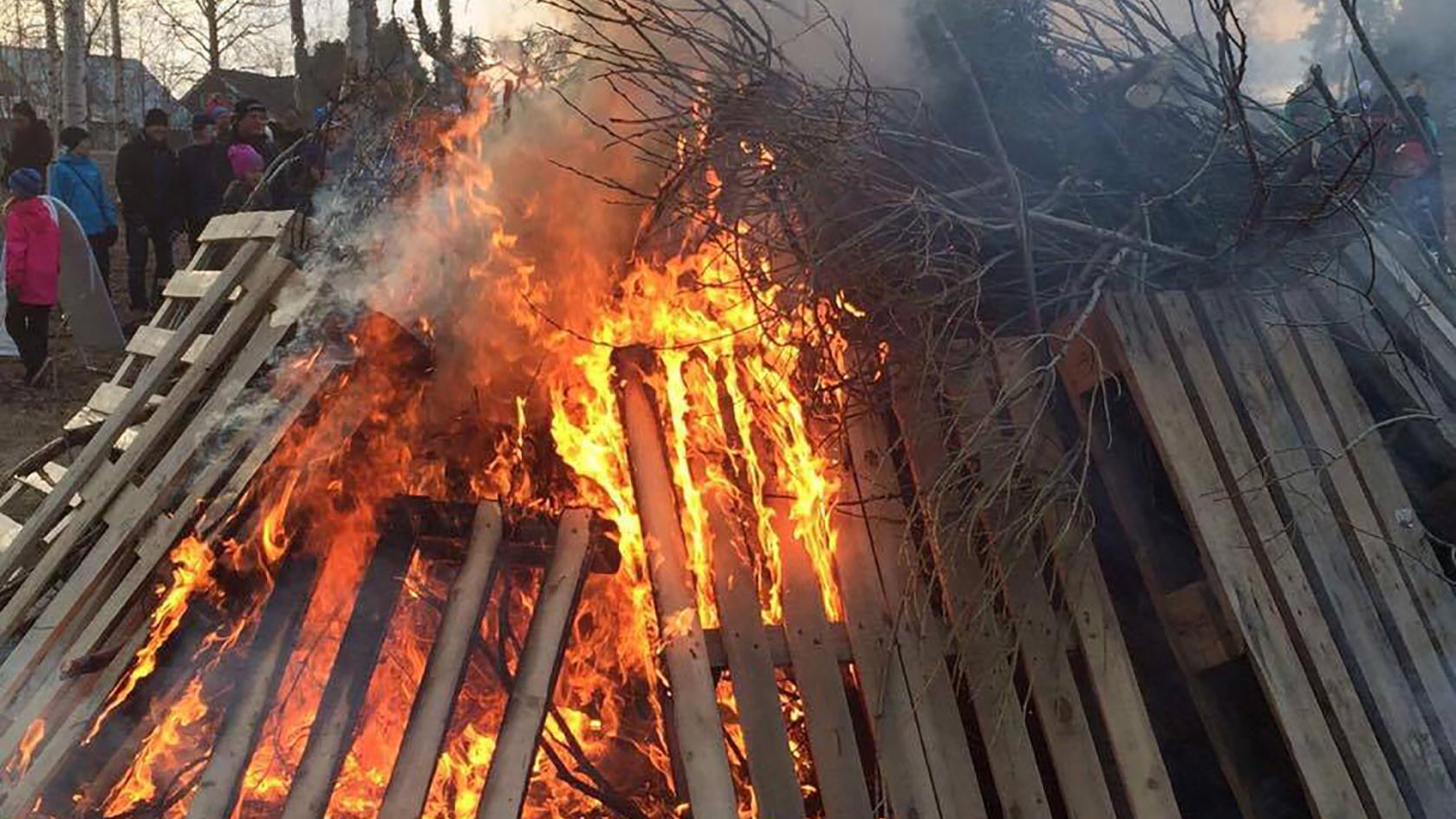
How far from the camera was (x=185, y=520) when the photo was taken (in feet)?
10.6

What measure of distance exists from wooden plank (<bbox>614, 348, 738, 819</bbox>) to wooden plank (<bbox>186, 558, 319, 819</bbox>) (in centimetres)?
107

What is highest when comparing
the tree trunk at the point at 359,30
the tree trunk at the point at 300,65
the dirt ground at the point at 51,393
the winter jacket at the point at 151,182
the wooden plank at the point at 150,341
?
the tree trunk at the point at 300,65

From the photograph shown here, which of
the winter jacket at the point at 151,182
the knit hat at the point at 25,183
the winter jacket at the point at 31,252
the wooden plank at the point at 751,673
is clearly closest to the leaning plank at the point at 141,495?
the wooden plank at the point at 751,673

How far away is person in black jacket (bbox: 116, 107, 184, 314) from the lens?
26.4 feet

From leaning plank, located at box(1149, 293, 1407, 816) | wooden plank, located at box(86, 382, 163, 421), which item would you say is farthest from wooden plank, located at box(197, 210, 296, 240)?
leaning plank, located at box(1149, 293, 1407, 816)

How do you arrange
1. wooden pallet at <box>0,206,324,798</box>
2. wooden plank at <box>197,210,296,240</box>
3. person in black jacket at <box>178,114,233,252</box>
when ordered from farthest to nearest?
person in black jacket at <box>178,114,233,252</box>
wooden plank at <box>197,210,296,240</box>
wooden pallet at <box>0,206,324,798</box>

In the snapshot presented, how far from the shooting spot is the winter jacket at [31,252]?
6719 mm

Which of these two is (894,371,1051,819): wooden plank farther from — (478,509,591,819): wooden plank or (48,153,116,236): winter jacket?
(48,153,116,236): winter jacket

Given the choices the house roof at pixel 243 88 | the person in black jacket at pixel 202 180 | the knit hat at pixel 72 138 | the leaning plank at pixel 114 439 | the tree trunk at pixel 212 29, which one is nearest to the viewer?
the leaning plank at pixel 114 439

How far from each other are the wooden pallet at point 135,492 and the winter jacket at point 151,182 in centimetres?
434

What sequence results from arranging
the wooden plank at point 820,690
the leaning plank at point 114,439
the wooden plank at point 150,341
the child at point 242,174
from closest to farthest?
1. the wooden plank at point 820,690
2. the leaning plank at point 114,439
3. the wooden plank at point 150,341
4. the child at point 242,174

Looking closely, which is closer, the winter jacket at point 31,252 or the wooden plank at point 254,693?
the wooden plank at point 254,693

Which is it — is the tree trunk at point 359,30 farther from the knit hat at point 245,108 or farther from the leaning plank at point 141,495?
the leaning plank at point 141,495

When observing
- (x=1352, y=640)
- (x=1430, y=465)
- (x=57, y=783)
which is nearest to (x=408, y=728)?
(x=57, y=783)
